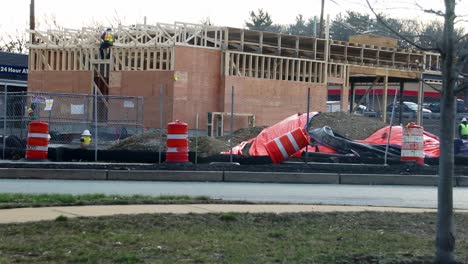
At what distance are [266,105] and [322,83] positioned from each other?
12.8 feet

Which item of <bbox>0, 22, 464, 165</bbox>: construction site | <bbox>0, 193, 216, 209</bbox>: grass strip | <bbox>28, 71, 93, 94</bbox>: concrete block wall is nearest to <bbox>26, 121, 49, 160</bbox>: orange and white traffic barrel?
<bbox>0, 193, 216, 209</bbox>: grass strip

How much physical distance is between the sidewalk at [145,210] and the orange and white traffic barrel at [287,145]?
8.61m

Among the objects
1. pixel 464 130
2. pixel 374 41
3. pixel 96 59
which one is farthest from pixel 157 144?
pixel 374 41

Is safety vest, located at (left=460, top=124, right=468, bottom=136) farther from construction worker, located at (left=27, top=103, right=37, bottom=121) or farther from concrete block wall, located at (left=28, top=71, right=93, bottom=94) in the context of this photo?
concrete block wall, located at (left=28, top=71, right=93, bottom=94)

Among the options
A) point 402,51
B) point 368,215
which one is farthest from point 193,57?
point 368,215

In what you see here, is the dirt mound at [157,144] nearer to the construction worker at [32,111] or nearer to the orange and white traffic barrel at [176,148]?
the construction worker at [32,111]

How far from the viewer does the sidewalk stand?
1020 cm

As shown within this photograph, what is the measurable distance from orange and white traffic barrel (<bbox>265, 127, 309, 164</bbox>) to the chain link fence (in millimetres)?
7117

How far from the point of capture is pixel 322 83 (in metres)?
41.5

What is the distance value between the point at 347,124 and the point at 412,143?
7.83 metres

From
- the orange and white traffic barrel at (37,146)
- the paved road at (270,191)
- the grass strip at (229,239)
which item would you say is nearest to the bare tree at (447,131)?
the grass strip at (229,239)

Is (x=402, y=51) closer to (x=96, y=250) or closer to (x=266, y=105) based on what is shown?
(x=266, y=105)

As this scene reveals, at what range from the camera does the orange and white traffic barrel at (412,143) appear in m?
20.7

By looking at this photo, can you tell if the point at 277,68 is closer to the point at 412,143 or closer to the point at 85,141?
the point at 85,141
